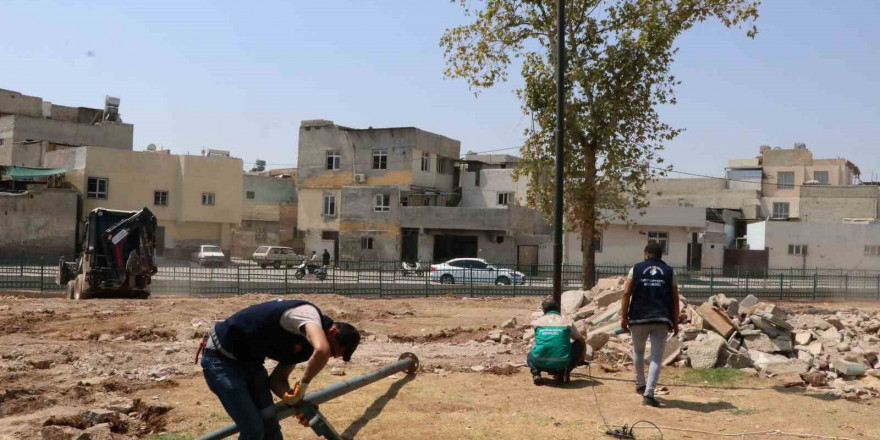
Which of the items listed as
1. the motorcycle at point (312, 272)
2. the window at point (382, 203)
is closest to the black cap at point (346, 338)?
the motorcycle at point (312, 272)

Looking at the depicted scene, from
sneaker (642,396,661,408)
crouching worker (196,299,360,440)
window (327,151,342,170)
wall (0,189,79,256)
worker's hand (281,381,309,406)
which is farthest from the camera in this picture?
window (327,151,342,170)

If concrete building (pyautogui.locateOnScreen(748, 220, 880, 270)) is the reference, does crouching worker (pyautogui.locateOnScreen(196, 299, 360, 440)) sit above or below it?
below

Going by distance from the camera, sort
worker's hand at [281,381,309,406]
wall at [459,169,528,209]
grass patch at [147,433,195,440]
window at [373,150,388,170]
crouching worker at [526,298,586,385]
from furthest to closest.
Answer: wall at [459,169,528,209], window at [373,150,388,170], crouching worker at [526,298,586,385], grass patch at [147,433,195,440], worker's hand at [281,381,309,406]

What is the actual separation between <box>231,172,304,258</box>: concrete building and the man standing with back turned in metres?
54.0

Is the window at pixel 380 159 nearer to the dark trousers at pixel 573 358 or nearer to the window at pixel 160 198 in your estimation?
the window at pixel 160 198

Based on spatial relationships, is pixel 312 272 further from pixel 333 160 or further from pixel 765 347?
pixel 333 160

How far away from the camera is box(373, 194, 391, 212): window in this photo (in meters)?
53.3

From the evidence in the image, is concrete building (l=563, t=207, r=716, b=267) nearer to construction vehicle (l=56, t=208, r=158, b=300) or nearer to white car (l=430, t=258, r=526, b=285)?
white car (l=430, t=258, r=526, b=285)

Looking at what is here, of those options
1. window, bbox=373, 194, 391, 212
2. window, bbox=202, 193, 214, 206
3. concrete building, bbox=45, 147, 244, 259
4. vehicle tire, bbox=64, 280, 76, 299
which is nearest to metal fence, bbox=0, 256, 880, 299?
vehicle tire, bbox=64, 280, 76, 299

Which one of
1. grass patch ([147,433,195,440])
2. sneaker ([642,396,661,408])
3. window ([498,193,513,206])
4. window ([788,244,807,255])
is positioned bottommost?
grass patch ([147,433,195,440])

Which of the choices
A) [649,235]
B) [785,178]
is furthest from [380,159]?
[785,178]

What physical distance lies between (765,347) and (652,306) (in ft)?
12.5

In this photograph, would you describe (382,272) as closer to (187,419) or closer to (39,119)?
(187,419)

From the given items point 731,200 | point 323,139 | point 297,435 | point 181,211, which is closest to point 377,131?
point 323,139
